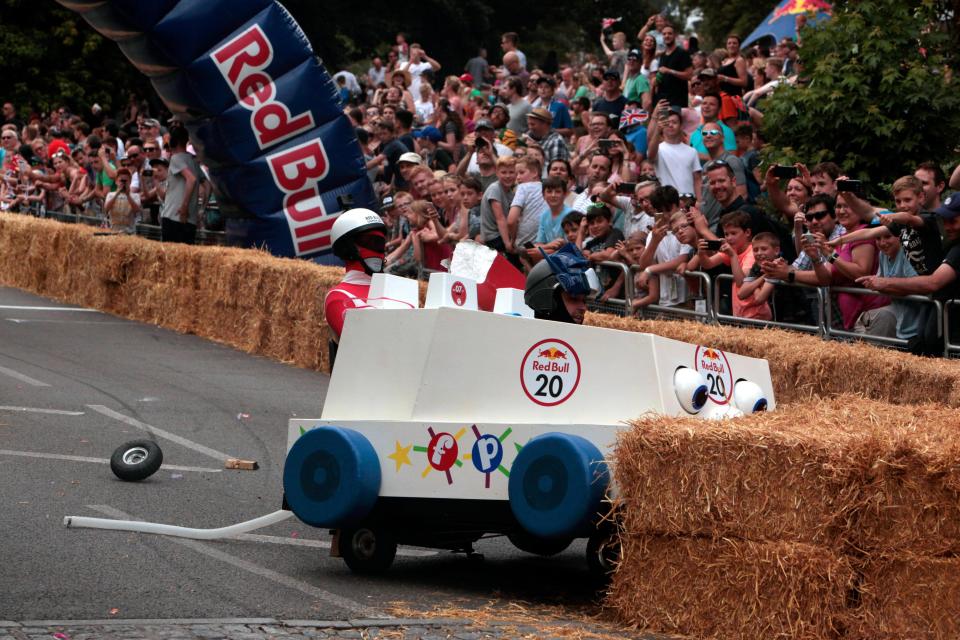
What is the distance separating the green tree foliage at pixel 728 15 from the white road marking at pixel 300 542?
112 ft

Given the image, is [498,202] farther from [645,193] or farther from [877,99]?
[877,99]

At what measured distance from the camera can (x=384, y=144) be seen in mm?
20875

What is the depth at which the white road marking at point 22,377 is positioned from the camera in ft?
46.8

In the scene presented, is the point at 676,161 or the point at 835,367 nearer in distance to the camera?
the point at 835,367

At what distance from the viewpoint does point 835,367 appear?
1037 centimetres

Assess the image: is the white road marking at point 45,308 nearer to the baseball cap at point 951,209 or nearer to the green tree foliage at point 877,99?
the green tree foliage at point 877,99

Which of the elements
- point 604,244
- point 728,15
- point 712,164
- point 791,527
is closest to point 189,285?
point 604,244

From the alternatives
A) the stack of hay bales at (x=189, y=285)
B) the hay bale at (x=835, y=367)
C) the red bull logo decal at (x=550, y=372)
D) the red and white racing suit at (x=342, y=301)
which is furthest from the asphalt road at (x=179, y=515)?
the hay bale at (x=835, y=367)

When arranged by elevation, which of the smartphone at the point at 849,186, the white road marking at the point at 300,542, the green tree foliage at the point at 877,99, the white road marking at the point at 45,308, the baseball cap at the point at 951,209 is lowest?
the white road marking at the point at 300,542

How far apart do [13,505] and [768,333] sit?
569 cm

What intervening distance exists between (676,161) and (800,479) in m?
9.42

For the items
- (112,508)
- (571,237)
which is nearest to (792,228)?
(571,237)

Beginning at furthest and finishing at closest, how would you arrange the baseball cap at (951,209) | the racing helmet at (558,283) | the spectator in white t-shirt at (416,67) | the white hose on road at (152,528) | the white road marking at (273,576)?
the spectator in white t-shirt at (416,67) → the baseball cap at (951,209) → the white hose on road at (152,528) → the racing helmet at (558,283) → the white road marking at (273,576)

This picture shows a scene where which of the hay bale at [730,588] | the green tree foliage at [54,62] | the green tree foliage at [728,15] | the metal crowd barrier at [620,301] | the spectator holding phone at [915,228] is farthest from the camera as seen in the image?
the green tree foliage at [728,15]
